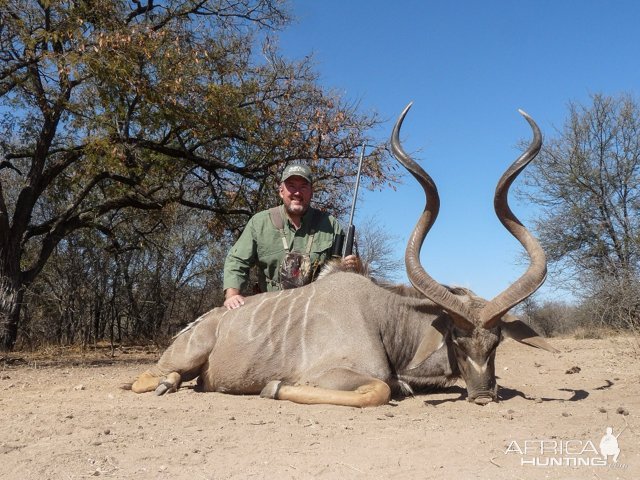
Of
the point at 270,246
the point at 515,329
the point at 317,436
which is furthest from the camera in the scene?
the point at 270,246

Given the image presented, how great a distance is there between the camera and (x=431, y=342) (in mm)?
4047

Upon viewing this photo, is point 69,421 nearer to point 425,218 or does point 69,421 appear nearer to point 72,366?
point 425,218

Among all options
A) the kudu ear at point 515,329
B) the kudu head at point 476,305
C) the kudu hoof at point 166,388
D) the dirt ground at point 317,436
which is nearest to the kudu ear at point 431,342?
the kudu head at point 476,305

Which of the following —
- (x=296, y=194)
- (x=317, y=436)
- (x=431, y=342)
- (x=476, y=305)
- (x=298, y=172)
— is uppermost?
(x=298, y=172)

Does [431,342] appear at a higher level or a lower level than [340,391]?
higher

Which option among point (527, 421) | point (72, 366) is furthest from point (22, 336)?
point (527, 421)

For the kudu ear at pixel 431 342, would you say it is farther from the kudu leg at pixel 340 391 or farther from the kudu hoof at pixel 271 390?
the kudu hoof at pixel 271 390

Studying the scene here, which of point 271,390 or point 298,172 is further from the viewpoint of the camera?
point 298,172

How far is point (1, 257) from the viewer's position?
26.6 feet

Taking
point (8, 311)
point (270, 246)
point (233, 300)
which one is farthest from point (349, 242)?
point (8, 311)

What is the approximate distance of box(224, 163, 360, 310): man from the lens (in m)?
5.16

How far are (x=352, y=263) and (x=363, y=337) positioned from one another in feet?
2.87

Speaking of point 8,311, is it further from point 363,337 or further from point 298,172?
point 363,337

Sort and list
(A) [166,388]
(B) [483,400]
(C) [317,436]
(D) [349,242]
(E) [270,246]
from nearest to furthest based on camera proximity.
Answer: (C) [317,436] → (B) [483,400] → (A) [166,388] → (E) [270,246] → (D) [349,242]
